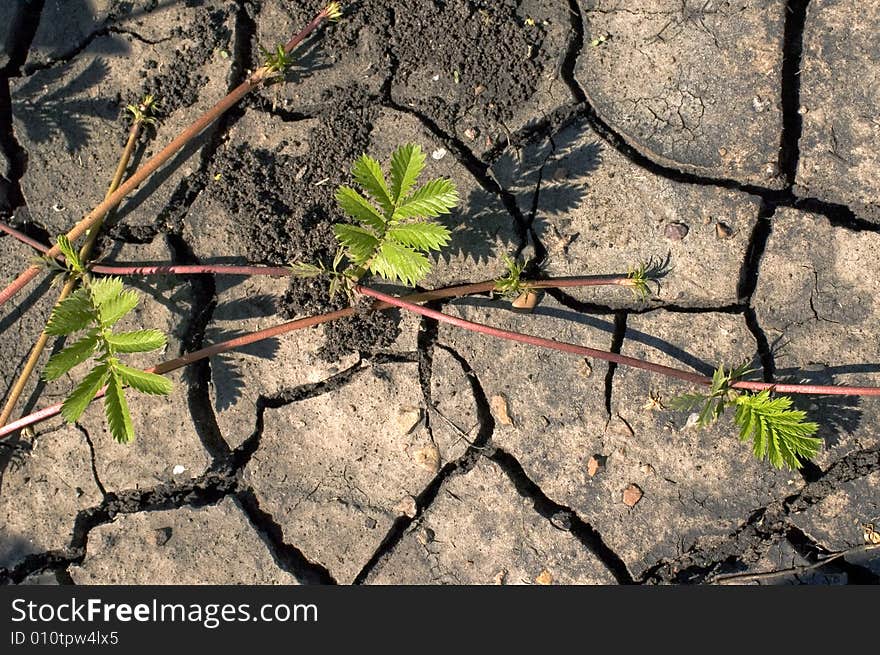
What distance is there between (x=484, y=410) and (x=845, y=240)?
1.47 metres

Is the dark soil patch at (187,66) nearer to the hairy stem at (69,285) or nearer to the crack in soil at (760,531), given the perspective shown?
the hairy stem at (69,285)

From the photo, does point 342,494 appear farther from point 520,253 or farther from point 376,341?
point 520,253

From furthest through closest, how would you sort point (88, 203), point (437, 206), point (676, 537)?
point (88, 203) → point (676, 537) → point (437, 206)

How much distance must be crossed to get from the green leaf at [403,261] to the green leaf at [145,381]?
0.80 metres

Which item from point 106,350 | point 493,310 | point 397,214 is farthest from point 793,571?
point 106,350

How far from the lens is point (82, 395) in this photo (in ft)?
8.33

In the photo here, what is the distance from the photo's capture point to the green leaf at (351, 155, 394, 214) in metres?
2.57

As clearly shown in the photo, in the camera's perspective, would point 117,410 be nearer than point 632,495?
Yes

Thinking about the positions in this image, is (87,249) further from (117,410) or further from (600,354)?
(600,354)

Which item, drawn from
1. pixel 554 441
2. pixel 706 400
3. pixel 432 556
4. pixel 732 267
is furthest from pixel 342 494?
pixel 732 267

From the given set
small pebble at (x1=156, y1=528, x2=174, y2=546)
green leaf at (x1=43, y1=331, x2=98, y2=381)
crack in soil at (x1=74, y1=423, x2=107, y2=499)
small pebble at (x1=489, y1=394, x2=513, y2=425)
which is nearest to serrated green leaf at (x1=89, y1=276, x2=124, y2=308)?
green leaf at (x1=43, y1=331, x2=98, y2=381)

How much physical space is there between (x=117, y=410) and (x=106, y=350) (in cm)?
22

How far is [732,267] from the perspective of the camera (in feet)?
9.53

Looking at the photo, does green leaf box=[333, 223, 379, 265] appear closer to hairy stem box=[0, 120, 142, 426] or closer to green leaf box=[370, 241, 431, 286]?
green leaf box=[370, 241, 431, 286]
